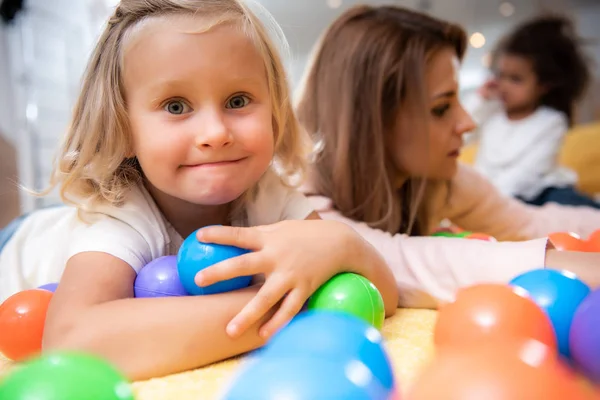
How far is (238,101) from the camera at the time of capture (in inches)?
Answer: 36.0

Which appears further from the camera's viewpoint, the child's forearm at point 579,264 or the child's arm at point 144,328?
the child's forearm at point 579,264

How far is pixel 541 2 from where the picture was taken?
4.18 m

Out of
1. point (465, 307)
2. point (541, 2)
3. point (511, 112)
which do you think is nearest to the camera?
point (465, 307)

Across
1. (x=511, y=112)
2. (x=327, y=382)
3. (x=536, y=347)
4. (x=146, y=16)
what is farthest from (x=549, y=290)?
(x=511, y=112)

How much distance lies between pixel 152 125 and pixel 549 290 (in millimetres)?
665

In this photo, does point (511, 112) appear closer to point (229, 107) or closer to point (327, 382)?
point (229, 107)

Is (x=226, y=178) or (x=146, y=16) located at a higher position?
(x=146, y=16)

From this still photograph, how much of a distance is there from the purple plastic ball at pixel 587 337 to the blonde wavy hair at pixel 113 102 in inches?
24.7

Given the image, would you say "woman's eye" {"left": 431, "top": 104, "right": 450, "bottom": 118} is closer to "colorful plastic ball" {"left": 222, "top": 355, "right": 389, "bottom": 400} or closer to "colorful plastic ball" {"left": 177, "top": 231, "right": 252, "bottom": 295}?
"colorful plastic ball" {"left": 177, "top": 231, "right": 252, "bottom": 295}

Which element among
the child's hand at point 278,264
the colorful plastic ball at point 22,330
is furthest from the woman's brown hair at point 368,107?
the colorful plastic ball at point 22,330

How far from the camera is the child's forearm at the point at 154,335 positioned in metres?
0.68

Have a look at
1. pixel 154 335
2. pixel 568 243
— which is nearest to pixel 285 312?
pixel 154 335

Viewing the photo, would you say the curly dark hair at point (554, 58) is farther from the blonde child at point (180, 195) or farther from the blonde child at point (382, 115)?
the blonde child at point (180, 195)

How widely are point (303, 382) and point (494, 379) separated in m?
0.13
